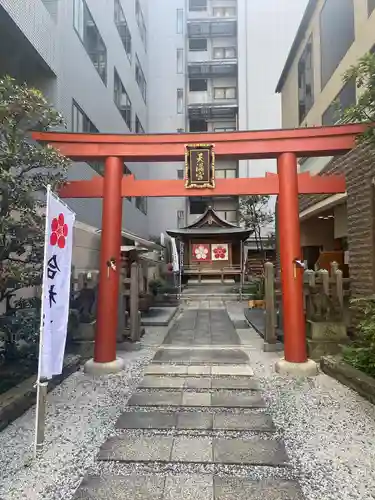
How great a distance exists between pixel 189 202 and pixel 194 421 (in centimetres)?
2670

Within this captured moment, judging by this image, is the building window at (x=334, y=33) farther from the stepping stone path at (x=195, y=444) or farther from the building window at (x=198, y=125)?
the building window at (x=198, y=125)

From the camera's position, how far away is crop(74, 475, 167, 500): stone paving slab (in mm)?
2953

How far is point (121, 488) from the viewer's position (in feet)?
10.0

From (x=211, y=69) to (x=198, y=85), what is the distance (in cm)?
159

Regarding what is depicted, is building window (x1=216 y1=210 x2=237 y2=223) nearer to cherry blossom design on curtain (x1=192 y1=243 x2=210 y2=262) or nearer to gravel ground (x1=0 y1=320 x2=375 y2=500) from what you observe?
cherry blossom design on curtain (x1=192 y1=243 x2=210 y2=262)

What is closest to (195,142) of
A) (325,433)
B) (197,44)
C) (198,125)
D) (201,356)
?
(201,356)

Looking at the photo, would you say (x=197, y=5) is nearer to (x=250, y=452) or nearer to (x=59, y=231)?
(x=59, y=231)

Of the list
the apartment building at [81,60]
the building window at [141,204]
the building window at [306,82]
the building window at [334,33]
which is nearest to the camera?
the apartment building at [81,60]

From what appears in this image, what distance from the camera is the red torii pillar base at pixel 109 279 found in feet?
21.1

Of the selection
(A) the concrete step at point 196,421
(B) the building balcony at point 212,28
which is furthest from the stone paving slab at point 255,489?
(B) the building balcony at point 212,28

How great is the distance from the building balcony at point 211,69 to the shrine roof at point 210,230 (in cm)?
1435

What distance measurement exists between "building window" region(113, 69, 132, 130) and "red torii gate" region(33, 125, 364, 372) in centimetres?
1050

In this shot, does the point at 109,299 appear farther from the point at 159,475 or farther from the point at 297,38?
the point at 297,38

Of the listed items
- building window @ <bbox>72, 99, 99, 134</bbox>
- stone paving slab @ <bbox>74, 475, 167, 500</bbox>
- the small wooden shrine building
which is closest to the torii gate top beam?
building window @ <bbox>72, 99, 99, 134</bbox>
